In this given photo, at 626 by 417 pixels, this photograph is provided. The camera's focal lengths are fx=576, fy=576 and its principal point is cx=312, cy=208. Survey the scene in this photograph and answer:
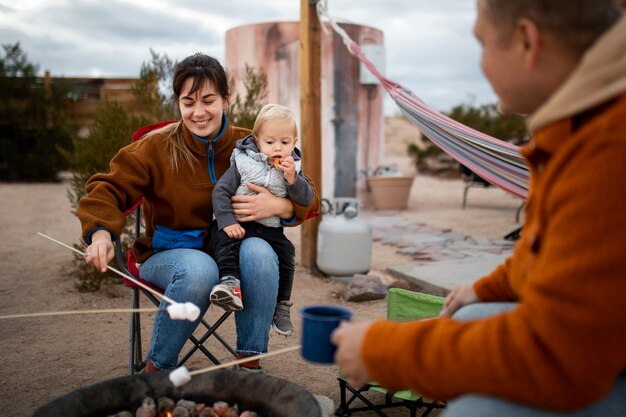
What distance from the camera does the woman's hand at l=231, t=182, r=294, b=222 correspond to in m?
2.20

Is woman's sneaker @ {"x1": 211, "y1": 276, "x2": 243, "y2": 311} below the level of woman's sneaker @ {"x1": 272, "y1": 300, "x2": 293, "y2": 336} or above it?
above

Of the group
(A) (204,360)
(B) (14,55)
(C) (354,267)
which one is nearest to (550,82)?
(A) (204,360)

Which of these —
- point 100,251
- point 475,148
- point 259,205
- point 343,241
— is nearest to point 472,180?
point 343,241

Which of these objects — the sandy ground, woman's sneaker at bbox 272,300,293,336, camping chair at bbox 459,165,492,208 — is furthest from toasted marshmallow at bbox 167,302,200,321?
camping chair at bbox 459,165,492,208

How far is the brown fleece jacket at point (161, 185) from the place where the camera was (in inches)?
83.7

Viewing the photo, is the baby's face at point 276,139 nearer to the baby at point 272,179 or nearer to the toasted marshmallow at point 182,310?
the baby at point 272,179

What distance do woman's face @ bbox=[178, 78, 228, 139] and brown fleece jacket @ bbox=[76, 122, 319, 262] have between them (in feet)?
0.21

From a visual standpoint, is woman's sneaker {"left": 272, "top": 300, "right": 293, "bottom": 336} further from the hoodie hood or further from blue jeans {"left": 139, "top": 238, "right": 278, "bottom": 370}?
the hoodie hood

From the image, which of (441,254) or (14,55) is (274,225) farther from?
(14,55)

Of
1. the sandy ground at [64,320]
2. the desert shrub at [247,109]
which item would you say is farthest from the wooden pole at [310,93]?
the sandy ground at [64,320]

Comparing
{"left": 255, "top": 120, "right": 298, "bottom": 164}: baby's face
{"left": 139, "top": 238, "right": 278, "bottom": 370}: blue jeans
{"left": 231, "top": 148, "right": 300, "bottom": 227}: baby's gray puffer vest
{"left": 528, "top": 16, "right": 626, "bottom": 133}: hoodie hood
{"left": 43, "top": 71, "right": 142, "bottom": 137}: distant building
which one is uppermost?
{"left": 43, "top": 71, "right": 142, "bottom": 137}: distant building

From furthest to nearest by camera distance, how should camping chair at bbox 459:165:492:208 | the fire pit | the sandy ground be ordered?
camping chair at bbox 459:165:492:208 < the sandy ground < the fire pit

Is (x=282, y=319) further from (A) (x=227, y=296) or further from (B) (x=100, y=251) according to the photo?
(B) (x=100, y=251)

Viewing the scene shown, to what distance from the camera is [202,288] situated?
6.37 feet
